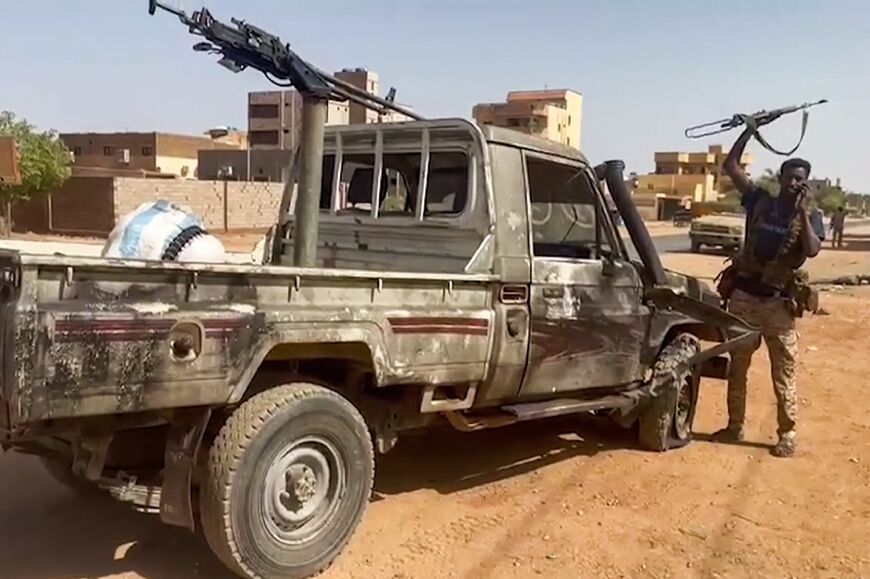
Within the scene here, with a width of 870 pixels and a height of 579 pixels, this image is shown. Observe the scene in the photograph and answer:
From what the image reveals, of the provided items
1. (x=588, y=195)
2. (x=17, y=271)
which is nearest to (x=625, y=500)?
(x=588, y=195)

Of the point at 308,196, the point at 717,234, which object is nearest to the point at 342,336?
the point at 308,196

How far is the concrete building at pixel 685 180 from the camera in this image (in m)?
81.4

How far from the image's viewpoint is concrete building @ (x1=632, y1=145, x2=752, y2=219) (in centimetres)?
8138

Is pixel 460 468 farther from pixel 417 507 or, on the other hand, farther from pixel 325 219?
pixel 325 219

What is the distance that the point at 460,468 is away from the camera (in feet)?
17.9

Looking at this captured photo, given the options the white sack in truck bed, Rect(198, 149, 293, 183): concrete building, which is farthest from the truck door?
Rect(198, 149, 293, 183): concrete building

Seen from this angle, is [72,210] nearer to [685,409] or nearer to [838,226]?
[685,409]

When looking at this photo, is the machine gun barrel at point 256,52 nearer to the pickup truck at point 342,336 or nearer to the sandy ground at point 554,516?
the pickup truck at point 342,336

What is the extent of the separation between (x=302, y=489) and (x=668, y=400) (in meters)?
3.11

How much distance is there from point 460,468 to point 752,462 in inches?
80.0

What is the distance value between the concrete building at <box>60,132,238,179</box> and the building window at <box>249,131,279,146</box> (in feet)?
14.5

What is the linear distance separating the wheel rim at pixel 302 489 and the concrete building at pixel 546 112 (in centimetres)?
4617

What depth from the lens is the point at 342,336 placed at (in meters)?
A: 3.75

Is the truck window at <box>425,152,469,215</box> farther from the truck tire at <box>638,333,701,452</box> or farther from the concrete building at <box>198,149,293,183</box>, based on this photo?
the concrete building at <box>198,149,293,183</box>
